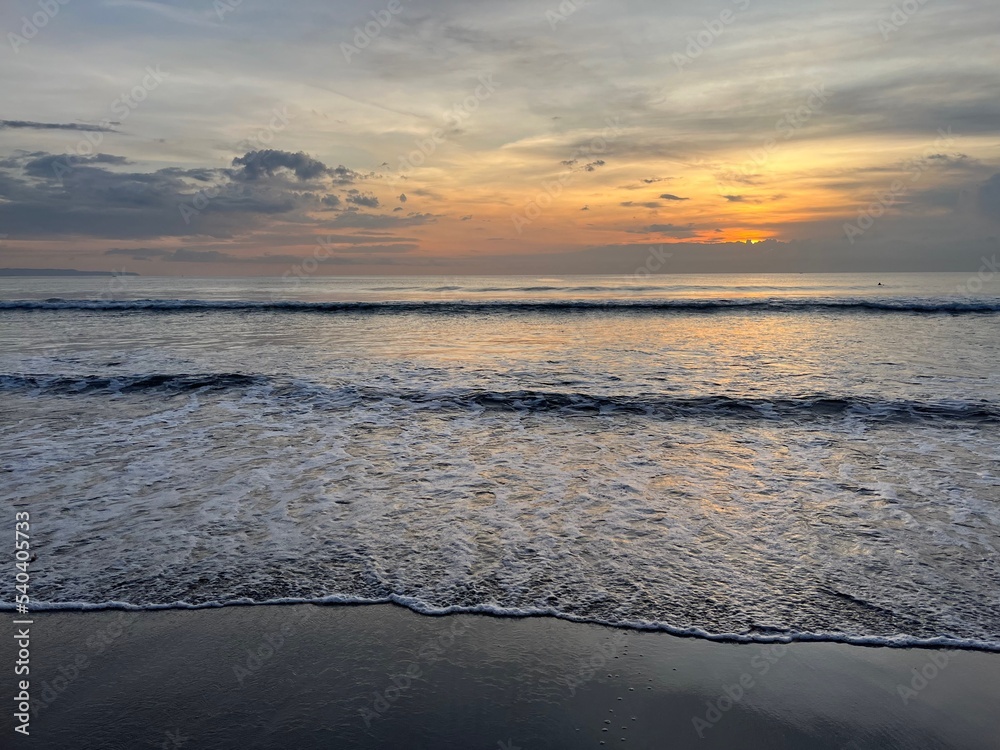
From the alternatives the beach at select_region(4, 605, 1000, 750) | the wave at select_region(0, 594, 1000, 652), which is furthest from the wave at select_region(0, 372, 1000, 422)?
the beach at select_region(4, 605, 1000, 750)

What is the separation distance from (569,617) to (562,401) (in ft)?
30.8

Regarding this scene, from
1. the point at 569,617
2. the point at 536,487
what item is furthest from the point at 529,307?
the point at 569,617

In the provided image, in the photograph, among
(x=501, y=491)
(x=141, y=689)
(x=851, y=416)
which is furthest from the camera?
(x=851, y=416)

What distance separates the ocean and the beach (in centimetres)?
31

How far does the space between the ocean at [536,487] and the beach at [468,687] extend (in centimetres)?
31

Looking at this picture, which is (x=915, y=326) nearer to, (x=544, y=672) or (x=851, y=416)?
(x=851, y=416)

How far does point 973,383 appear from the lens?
15828 mm

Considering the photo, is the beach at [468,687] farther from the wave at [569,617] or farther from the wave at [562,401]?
the wave at [562,401]

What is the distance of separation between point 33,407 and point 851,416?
17738 millimetres

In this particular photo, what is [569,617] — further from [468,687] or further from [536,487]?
[536,487]

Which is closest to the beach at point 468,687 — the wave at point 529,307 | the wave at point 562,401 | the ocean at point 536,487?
the ocean at point 536,487

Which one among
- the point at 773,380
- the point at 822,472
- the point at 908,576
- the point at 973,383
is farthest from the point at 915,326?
the point at 908,576

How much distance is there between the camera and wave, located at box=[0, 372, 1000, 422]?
13.0 m

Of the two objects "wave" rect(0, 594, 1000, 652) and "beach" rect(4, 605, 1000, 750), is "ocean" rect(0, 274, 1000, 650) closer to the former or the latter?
"wave" rect(0, 594, 1000, 652)
